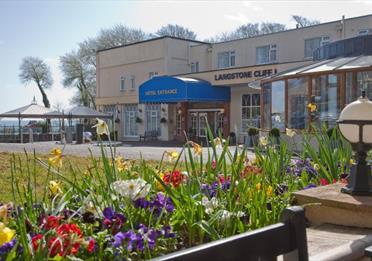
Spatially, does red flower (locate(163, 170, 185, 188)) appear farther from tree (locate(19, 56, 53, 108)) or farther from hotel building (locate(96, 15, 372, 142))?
tree (locate(19, 56, 53, 108))

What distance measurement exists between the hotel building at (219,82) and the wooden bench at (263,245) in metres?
14.2

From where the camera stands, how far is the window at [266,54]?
1007 inches

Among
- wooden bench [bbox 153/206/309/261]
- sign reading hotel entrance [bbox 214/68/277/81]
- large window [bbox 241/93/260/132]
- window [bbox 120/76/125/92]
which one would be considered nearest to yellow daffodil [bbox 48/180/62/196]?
wooden bench [bbox 153/206/309/261]

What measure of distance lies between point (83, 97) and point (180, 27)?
12.9 metres

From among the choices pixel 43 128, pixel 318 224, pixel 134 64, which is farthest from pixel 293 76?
pixel 43 128

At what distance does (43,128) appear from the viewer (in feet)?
116

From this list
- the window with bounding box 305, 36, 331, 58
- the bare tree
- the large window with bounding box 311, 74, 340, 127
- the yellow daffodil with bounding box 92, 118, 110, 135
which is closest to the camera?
the yellow daffodil with bounding box 92, 118, 110, 135

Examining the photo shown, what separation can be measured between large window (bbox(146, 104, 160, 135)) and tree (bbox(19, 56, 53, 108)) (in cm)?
2349

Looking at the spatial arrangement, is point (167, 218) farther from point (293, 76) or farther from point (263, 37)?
point (263, 37)

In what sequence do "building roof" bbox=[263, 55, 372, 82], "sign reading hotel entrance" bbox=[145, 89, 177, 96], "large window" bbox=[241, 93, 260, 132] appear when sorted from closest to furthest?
"building roof" bbox=[263, 55, 372, 82] < "sign reading hotel entrance" bbox=[145, 89, 177, 96] < "large window" bbox=[241, 93, 260, 132]

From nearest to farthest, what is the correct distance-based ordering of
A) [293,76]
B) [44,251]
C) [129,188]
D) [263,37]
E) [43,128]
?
[44,251], [129,188], [293,76], [263,37], [43,128]

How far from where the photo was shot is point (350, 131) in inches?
114

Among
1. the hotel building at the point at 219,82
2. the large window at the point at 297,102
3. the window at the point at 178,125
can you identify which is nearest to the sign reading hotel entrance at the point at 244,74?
the hotel building at the point at 219,82

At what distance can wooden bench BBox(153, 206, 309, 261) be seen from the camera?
1.27 metres
